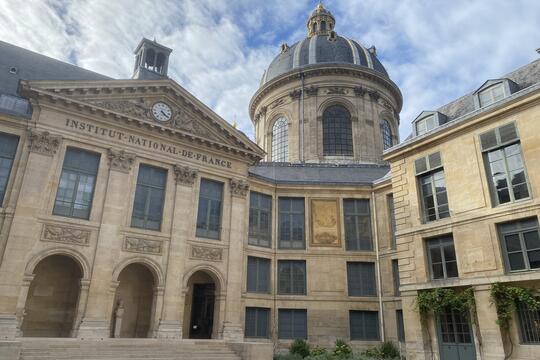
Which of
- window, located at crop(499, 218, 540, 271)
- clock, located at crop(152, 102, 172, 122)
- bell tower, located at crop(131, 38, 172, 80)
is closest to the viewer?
window, located at crop(499, 218, 540, 271)

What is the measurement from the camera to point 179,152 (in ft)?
66.9

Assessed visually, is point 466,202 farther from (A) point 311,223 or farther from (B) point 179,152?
(B) point 179,152

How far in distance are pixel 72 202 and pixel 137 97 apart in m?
5.64

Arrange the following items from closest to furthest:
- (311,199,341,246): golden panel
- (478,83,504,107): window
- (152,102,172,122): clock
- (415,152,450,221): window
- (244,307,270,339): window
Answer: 1. (478,83,504,107): window
2. (415,152,450,221): window
3. (152,102,172,122): clock
4. (244,307,270,339): window
5. (311,199,341,246): golden panel

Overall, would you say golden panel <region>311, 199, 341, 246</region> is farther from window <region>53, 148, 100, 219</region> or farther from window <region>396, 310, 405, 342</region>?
window <region>53, 148, 100, 219</region>

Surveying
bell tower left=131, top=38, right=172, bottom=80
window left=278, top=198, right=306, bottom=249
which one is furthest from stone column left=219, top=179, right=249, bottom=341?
bell tower left=131, top=38, right=172, bottom=80

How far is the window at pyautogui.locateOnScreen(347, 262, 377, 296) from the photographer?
22.0 meters

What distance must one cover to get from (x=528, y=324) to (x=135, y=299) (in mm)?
15579

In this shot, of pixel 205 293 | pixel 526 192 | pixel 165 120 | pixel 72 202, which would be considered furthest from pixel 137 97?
pixel 526 192

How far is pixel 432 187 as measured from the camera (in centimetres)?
1661

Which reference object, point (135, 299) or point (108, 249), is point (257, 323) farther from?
point (108, 249)

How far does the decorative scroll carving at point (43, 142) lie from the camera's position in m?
16.7

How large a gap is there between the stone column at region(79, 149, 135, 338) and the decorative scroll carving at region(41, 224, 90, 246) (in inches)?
22.5

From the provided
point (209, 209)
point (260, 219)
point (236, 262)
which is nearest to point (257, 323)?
point (236, 262)
